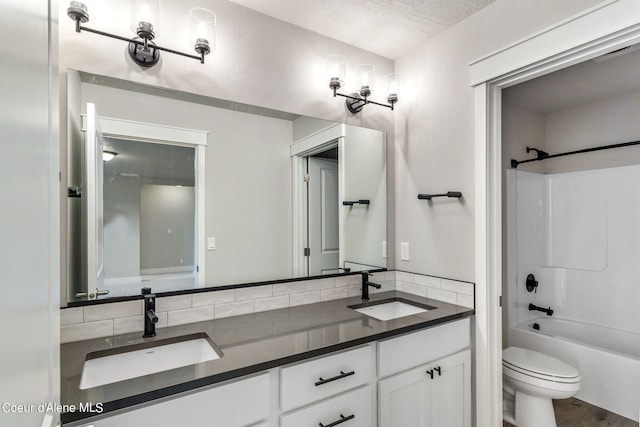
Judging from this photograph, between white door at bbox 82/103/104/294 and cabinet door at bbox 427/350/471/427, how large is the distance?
160 cm

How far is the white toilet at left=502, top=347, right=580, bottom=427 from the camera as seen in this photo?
193cm

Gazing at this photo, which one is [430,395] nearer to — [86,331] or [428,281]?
[428,281]

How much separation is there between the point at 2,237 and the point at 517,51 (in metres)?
2.03

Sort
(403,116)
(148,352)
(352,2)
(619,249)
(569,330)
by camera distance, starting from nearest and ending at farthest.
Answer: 1. (148,352)
2. (352,2)
3. (403,116)
4. (619,249)
5. (569,330)

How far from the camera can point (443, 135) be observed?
2.03 metres

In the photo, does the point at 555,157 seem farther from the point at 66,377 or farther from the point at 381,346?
the point at 66,377

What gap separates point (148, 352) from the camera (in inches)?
52.2

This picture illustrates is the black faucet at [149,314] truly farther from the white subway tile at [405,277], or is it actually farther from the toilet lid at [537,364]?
the toilet lid at [537,364]

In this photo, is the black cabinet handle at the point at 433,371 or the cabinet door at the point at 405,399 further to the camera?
the black cabinet handle at the point at 433,371

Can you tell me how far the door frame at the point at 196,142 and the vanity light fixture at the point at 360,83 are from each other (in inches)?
33.0

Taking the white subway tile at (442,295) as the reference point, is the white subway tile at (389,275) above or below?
above

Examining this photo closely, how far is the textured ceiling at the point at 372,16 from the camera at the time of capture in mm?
1768

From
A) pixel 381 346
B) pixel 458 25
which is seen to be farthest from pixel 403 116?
pixel 381 346

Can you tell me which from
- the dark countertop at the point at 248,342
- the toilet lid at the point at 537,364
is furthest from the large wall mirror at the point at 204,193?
the toilet lid at the point at 537,364
